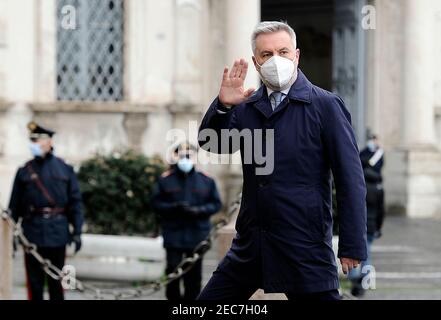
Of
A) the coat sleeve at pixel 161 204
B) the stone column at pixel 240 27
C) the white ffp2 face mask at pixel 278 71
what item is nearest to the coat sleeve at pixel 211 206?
the coat sleeve at pixel 161 204

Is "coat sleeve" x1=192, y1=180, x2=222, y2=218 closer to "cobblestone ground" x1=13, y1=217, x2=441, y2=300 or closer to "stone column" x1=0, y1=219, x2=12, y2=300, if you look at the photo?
"cobblestone ground" x1=13, y1=217, x2=441, y2=300

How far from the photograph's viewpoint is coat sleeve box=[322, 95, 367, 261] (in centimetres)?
465

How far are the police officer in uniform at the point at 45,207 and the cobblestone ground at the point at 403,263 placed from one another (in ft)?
3.17

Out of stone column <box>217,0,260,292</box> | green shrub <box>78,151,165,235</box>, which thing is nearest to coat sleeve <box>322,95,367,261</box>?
green shrub <box>78,151,165,235</box>

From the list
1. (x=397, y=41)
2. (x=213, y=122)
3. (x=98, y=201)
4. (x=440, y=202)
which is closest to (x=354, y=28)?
(x=397, y=41)

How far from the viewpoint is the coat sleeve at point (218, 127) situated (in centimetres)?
493

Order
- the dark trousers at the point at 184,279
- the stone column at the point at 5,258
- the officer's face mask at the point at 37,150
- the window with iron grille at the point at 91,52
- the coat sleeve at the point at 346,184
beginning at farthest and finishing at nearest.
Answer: the window with iron grille at the point at 91,52, the dark trousers at the point at 184,279, the officer's face mask at the point at 37,150, the stone column at the point at 5,258, the coat sleeve at the point at 346,184

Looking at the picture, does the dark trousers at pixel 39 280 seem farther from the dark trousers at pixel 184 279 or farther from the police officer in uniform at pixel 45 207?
the dark trousers at pixel 184 279

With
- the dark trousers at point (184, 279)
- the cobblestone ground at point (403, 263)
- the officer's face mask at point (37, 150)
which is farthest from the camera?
the cobblestone ground at point (403, 263)

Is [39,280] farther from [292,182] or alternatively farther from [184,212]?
[292,182]

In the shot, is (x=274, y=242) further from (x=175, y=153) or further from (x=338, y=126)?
(x=175, y=153)

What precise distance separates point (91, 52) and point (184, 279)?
7833 millimetres

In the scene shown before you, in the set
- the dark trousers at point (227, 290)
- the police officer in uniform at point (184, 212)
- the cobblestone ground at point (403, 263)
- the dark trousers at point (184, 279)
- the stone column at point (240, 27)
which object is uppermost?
the stone column at point (240, 27)

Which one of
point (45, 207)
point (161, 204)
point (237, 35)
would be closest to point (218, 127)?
point (45, 207)
